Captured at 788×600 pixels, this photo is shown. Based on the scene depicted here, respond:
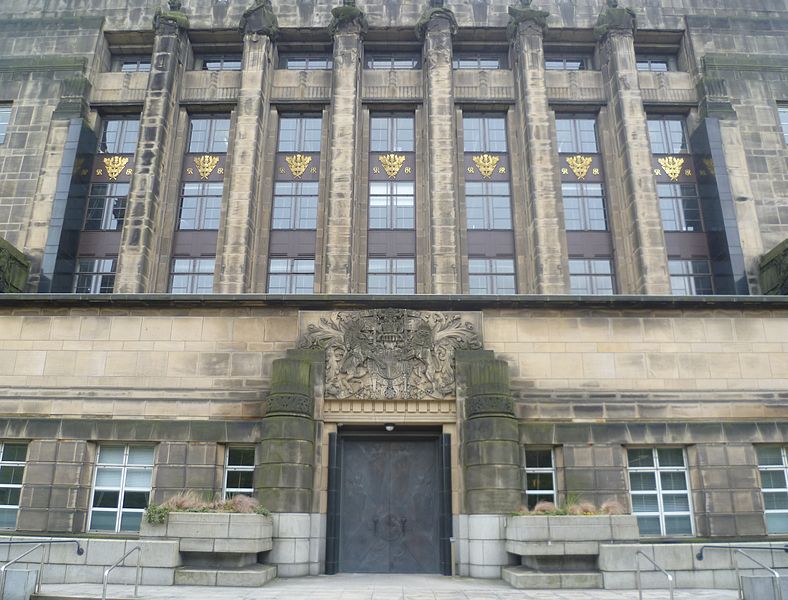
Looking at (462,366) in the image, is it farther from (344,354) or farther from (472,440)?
(344,354)

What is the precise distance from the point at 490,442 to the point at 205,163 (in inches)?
863

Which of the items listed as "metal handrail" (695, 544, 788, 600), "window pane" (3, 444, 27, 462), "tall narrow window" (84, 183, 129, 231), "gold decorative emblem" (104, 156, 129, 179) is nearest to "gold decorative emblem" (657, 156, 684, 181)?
"metal handrail" (695, 544, 788, 600)

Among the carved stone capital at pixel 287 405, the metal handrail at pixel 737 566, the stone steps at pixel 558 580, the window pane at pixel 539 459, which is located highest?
the carved stone capital at pixel 287 405

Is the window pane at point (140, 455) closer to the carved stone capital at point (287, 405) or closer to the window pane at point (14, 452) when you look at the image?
the window pane at point (14, 452)

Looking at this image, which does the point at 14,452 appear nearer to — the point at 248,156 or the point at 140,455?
the point at 140,455

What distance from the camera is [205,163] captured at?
3195 centimetres

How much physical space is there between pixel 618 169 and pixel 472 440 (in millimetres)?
19751

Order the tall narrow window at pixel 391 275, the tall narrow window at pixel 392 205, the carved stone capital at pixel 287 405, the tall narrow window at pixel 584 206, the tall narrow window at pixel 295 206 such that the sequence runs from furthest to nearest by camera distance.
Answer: the tall narrow window at pixel 584 206 → the tall narrow window at pixel 295 206 → the tall narrow window at pixel 392 205 → the tall narrow window at pixel 391 275 → the carved stone capital at pixel 287 405

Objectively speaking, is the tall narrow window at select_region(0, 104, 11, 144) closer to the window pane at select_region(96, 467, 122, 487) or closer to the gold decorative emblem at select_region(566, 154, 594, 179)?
the window pane at select_region(96, 467, 122, 487)

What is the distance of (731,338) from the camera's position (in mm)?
18453

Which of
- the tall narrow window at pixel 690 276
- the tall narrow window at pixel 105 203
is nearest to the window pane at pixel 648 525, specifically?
the tall narrow window at pixel 690 276

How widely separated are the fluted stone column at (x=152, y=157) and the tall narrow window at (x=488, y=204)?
47.2ft

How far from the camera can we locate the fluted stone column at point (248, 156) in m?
29.0

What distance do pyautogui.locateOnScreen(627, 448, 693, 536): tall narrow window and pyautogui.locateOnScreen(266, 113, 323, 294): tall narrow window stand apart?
54.8ft
